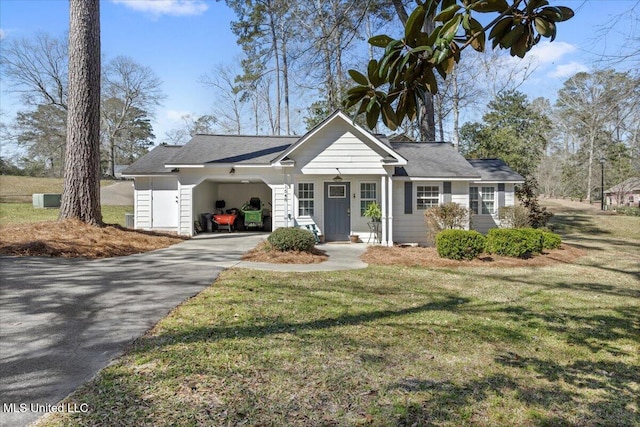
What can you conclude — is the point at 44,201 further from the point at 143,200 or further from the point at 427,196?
the point at 427,196

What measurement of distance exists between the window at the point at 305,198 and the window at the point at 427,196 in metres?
4.21

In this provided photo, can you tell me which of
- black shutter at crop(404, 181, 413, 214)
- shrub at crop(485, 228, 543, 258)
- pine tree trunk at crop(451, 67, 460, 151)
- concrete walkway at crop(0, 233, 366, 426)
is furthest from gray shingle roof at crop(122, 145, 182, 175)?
pine tree trunk at crop(451, 67, 460, 151)

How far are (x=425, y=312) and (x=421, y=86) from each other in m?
4.33

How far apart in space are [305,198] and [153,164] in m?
7.05

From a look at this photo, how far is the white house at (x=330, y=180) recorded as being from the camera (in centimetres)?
1317

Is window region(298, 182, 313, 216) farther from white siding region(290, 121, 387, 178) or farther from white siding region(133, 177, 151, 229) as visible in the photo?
white siding region(133, 177, 151, 229)

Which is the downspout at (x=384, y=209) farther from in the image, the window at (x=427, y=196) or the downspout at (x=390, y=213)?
the window at (x=427, y=196)

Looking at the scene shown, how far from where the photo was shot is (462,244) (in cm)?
1051

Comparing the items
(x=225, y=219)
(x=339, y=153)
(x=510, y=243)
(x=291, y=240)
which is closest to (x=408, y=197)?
(x=339, y=153)

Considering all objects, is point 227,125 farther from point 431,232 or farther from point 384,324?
point 384,324

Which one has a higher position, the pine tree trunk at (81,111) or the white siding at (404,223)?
the pine tree trunk at (81,111)

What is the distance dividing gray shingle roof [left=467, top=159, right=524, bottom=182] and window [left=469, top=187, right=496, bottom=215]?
544mm

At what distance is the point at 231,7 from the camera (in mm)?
24688

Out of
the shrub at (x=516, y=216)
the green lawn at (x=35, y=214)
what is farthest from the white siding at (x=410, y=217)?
the green lawn at (x=35, y=214)
